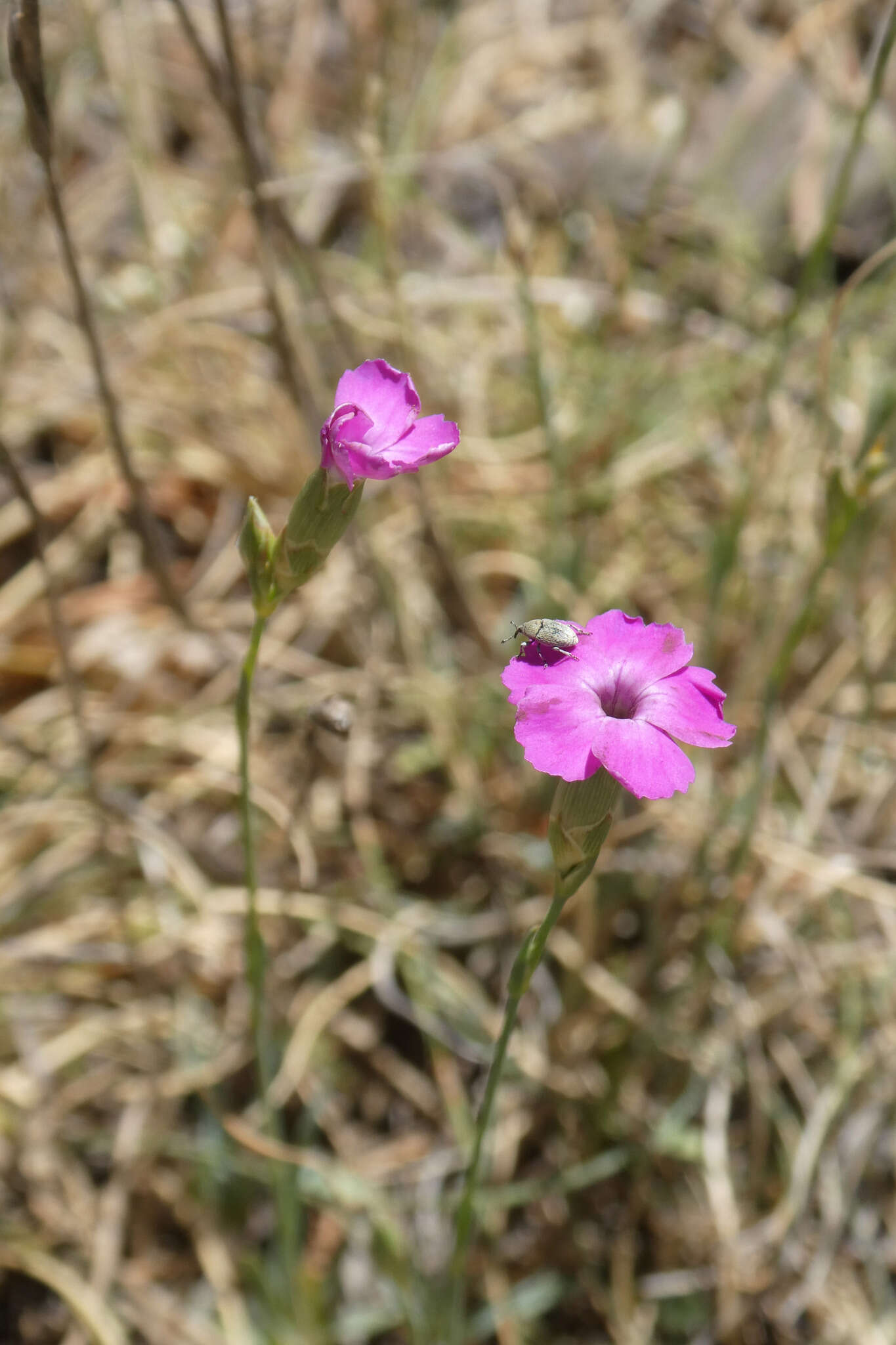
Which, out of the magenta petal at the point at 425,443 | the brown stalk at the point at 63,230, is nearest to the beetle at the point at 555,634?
the magenta petal at the point at 425,443

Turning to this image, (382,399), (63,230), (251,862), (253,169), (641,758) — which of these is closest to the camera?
(641,758)

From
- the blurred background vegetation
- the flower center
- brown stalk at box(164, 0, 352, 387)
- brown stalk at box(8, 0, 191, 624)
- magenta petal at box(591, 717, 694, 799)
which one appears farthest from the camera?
the blurred background vegetation

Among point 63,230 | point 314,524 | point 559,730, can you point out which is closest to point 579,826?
point 559,730

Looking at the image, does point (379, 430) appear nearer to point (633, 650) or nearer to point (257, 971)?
point (633, 650)

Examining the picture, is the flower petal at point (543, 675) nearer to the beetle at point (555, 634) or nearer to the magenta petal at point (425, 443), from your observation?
the beetle at point (555, 634)

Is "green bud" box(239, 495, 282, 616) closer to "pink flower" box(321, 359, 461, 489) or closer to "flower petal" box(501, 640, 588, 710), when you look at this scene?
"pink flower" box(321, 359, 461, 489)

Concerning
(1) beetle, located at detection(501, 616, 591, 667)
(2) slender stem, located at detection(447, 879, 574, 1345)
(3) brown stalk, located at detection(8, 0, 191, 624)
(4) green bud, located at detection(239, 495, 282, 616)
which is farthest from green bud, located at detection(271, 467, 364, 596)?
(3) brown stalk, located at detection(8, 0, 191, 624)
